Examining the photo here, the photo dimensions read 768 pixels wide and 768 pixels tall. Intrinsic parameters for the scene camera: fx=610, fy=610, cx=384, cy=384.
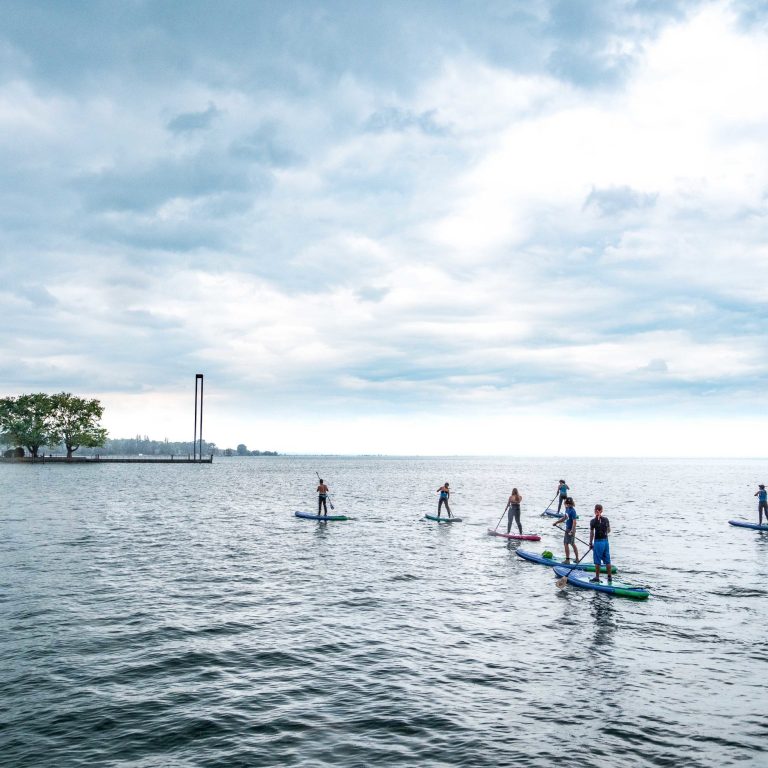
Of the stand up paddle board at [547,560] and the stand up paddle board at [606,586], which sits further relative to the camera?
the stand up paddle board at [547,560]

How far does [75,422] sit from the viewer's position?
183 meters

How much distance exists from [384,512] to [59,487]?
178 ft

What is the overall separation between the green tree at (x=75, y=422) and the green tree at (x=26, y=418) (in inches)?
107

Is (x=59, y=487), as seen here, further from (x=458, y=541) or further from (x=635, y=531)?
(x=635, y=531)

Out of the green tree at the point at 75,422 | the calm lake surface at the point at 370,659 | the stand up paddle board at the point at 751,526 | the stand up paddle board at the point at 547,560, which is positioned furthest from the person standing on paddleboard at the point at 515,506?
the green tree at the point at 75,422

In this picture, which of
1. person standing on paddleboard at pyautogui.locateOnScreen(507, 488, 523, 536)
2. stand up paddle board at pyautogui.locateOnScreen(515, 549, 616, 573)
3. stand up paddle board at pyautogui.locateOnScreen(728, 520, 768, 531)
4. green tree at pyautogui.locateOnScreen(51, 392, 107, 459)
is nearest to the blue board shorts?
stand up paddle board at pyautogui.locateOnScreen(515, 549, 616, 573)

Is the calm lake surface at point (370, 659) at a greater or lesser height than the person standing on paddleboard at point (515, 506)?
lesser

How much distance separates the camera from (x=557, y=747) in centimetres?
1257

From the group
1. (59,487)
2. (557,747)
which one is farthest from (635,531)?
(59,487)

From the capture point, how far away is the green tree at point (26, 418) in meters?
177

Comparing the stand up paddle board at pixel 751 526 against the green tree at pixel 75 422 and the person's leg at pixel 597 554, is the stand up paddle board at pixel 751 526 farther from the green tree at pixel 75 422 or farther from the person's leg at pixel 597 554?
the green tree at pixel 75 422

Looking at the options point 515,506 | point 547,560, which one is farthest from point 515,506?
point 547,560

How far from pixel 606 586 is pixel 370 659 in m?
12.5

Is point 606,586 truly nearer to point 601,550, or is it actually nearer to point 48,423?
point 601,550
